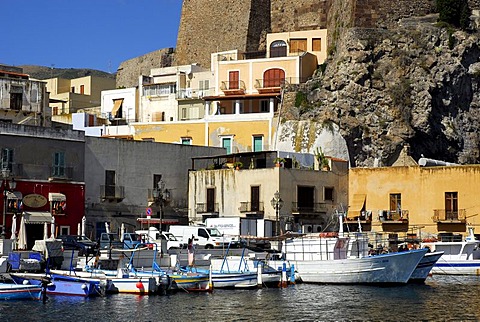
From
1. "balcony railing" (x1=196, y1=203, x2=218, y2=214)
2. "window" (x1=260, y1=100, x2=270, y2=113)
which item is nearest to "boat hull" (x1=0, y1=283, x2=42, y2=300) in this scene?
"balcony railing" (x1=196, y1=203, x2=218, y2=214)

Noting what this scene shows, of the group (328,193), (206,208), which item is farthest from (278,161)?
(206,208)

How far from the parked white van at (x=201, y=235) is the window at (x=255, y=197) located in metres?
5.27

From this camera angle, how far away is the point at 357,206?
5419cm

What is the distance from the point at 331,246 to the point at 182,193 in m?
15.9

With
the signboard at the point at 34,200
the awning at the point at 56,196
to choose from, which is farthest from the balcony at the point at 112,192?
the signboard at the point at 34,200

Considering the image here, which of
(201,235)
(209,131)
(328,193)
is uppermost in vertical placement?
(209,131)

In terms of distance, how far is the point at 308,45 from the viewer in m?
68.8

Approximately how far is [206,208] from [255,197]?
292 centimetres

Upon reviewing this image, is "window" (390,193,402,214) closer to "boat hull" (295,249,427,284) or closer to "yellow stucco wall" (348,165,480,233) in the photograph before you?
"yellow stucco wall" (348,165,480,233)

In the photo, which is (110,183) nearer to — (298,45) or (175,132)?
(175,132)

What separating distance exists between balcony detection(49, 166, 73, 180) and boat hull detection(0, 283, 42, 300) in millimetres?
15587

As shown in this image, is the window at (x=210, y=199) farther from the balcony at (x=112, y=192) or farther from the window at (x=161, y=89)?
the window at (x=161, y=89)

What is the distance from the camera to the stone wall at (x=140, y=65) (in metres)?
84.2

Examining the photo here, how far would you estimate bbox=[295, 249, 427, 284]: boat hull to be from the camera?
40219mm
